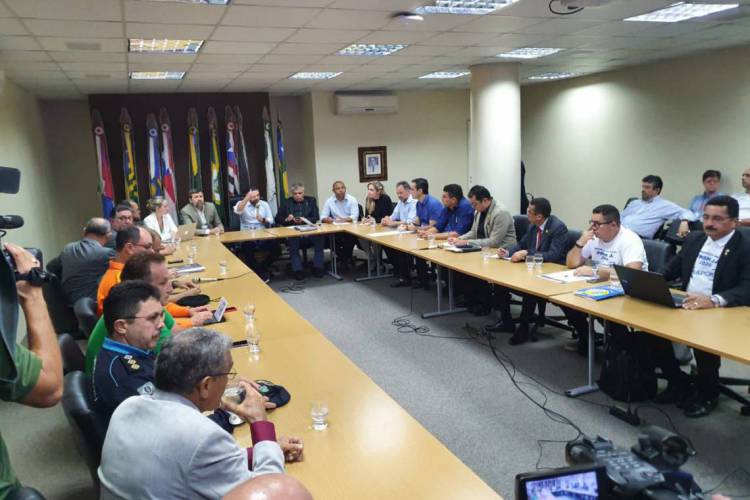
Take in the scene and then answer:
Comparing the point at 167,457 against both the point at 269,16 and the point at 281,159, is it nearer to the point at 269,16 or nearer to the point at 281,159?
the point at 269,16

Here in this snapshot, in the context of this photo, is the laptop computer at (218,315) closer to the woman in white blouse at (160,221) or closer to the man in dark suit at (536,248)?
the man in dark suit at (536,248)

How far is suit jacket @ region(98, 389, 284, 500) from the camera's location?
121cm

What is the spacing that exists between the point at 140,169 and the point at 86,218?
1.26m

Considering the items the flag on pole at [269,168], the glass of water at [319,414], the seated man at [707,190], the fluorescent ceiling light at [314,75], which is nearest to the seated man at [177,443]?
the glass of water at [319,414]

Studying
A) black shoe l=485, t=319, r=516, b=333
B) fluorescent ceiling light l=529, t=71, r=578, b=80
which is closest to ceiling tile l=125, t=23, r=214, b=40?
black shoe l=485, t=319, r=516, b=333

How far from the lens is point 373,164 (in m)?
9.12

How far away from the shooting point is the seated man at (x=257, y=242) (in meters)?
6.98

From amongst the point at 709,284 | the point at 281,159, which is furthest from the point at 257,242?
the point at 709,284

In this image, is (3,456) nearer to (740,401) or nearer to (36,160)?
(740,401)

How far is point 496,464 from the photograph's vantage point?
258 centimetres

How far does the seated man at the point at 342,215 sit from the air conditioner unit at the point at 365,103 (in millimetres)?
1689

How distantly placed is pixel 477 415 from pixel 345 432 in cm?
157

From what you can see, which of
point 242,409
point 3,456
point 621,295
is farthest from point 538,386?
point 3,456

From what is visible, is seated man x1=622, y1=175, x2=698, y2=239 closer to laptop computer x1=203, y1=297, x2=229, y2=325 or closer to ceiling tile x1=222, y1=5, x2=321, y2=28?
ceiling tile x1=222, y1=5, x2=321, y2=28
